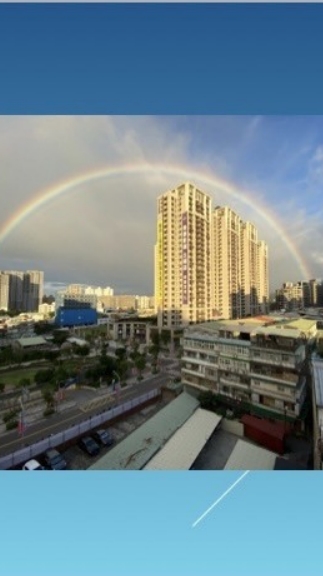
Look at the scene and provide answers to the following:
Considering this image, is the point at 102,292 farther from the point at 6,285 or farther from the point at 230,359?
the point at 230,359

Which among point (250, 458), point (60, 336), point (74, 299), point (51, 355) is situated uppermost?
point (74, 299)

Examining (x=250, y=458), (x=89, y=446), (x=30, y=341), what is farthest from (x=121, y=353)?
(x=250, y=458)

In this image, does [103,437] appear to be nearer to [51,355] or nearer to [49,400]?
[49,400]

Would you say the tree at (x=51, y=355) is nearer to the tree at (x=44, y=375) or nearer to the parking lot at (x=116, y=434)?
the tree at (x=44, y=375)

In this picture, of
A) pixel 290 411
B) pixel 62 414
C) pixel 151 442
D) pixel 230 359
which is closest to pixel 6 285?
pixel 62 414

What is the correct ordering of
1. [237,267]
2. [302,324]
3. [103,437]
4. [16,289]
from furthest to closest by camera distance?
[237,267] < [16,289] < [302,324] < [103,437]

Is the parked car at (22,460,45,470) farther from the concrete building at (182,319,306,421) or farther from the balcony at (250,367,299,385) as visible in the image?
the balcony at (250,367,299,385)

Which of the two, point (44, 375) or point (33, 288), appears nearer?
point (33, 288)
